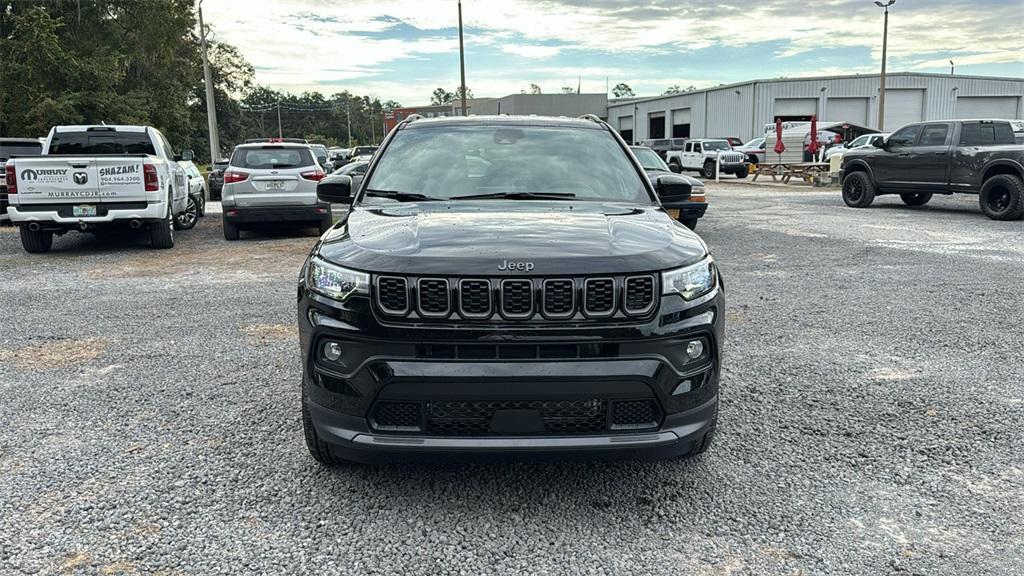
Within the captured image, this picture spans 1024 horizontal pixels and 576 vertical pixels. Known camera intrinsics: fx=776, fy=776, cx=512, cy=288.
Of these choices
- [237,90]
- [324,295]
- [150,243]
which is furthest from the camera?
[237,90]

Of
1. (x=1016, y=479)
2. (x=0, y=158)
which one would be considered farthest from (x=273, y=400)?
(x=0, y=158)

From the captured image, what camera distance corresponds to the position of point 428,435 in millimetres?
2928

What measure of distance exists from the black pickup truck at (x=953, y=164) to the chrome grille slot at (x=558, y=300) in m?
14.5

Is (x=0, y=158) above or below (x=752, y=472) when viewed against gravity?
above

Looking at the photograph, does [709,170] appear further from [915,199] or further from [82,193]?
[82,193]

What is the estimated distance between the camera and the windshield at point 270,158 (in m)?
13.0

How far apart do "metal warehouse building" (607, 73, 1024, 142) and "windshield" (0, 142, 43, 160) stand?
1579 inches

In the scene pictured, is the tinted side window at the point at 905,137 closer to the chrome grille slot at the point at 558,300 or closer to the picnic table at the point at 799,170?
the picnic table at the point at 799,170

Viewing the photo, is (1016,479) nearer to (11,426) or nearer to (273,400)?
(273,400)

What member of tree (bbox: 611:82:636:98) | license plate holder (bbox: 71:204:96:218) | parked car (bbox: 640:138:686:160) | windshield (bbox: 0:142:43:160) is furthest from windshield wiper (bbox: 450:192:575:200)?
tree (bbox: 611:82:636:98)

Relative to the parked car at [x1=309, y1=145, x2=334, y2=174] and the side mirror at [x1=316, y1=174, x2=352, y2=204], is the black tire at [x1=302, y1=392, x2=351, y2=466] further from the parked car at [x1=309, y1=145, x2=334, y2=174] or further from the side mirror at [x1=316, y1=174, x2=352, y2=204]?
the parked car at [x1=309, y1=145, x2=334, y2=174]

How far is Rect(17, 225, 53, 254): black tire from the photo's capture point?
11.4m

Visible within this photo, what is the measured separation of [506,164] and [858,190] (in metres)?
15.9

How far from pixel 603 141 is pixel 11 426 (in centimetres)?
368
